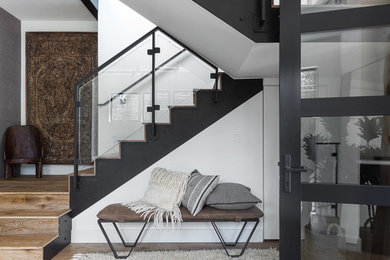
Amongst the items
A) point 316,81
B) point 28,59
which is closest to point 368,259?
point 316,81

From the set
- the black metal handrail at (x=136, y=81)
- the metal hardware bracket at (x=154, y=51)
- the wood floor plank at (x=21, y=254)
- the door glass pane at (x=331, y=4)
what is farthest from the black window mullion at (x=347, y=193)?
the wood floor plank at (x=21, y=254)

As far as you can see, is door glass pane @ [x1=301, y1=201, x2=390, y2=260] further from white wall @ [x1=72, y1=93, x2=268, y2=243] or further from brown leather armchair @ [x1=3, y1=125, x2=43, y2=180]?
brown leather armchair @ [x1=3, y1=125, x2=43, y2=180]

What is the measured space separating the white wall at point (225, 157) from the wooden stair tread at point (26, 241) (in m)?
0.80

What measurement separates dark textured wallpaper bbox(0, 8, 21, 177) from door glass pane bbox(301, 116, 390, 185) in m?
4.40

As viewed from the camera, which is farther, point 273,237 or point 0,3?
point 0,3

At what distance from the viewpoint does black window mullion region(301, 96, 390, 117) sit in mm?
1512

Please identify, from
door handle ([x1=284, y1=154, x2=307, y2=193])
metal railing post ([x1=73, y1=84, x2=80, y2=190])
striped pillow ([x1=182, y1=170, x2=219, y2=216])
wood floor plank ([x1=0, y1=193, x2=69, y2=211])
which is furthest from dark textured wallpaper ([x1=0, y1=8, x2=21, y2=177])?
door handle ([x1=284, y1=154, x2=307, y2=193])

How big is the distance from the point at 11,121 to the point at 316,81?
461 centimetres

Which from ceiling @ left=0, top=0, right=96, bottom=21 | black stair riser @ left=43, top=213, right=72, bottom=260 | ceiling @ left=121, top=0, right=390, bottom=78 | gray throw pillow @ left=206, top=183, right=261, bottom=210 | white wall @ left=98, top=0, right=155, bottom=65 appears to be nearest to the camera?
ceiling @ left=121, top=0, right=390, bottom=78

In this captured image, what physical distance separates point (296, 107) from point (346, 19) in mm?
556

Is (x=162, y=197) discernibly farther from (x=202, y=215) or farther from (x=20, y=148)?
(x=20, y=148)

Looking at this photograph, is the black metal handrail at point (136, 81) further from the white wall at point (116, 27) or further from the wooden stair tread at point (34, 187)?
the white wall at point (116, 27)

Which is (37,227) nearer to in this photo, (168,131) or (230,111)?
(168,131)

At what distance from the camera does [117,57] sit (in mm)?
3008
